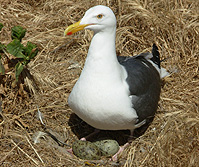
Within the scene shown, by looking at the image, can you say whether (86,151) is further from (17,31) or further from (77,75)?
(17,31)

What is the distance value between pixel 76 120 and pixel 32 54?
110cm

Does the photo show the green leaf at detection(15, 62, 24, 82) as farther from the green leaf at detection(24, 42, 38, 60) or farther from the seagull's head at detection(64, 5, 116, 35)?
the seagull's head at detection(64, 5, 116, 35)

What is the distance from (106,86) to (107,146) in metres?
0.86

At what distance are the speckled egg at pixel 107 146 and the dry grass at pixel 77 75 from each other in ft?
0.40

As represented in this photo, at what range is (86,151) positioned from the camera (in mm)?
4008

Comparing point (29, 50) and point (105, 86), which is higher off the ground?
point (29, 50)

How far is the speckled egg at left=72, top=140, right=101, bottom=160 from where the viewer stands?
13.1 ft

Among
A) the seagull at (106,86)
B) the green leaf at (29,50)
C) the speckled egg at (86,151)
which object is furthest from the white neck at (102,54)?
the speckled egg at (86,151)

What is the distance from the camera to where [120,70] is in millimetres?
3926

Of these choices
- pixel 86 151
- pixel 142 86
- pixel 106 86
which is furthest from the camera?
pixel 142 86

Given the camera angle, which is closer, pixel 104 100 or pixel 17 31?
pixel 104 100

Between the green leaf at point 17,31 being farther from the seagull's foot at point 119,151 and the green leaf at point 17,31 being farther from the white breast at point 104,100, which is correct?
the seagull's foot at point 119,151

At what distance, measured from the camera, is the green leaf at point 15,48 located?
405cm

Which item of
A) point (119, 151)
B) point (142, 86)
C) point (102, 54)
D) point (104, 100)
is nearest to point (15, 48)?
point (102, 54)
